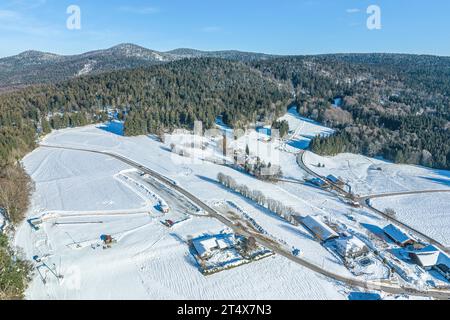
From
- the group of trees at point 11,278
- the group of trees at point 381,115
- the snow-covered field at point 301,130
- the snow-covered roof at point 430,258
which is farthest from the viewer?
the snow-covered field at point 301,130

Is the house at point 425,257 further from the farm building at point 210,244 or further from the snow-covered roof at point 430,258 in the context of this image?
the farm building at point 210,244

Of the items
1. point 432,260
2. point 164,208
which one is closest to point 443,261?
point 432,260

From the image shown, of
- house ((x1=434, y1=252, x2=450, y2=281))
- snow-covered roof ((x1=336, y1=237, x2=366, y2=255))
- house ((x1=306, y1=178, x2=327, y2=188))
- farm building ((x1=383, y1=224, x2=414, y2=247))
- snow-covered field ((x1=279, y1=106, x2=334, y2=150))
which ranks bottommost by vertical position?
house ((x1=434, y1=252, x2=450, y2=281))

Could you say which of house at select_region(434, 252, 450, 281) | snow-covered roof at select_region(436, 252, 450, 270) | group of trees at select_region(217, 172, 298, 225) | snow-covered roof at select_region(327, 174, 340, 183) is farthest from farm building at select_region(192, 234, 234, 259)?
snow-covered roof at select_region(327, 174, 340, 183)

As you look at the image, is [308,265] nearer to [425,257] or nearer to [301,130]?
[425,257]

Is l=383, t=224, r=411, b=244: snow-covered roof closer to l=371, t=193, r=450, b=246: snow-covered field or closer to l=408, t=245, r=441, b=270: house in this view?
l=408, t=245, r=441, b=270: house

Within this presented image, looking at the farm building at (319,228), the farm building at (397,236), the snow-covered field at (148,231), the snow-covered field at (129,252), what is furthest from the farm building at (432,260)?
the snow-covered field at (129,252)
